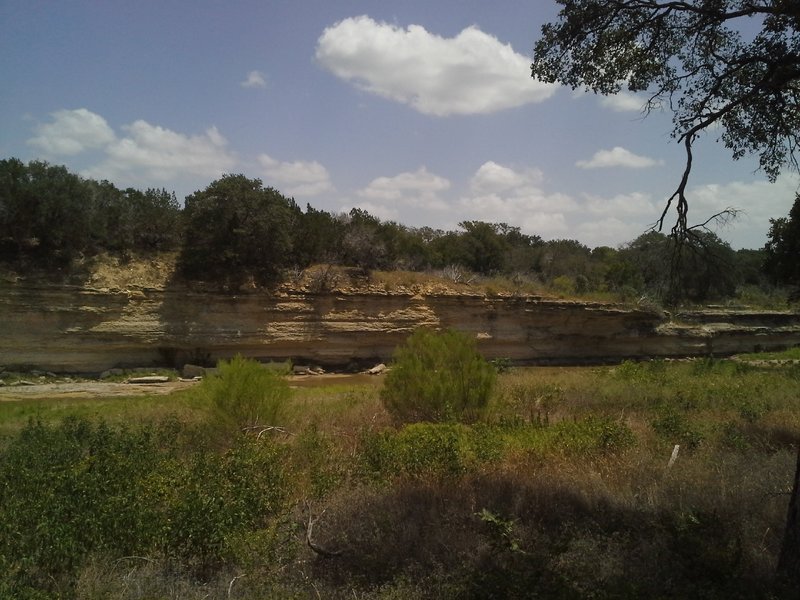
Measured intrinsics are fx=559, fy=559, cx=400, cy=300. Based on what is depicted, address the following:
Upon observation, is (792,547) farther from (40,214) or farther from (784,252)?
→ (40,214)

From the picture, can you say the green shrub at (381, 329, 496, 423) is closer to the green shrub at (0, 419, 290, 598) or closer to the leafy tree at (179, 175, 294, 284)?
the green shrub at (0, 419, 290, 598)

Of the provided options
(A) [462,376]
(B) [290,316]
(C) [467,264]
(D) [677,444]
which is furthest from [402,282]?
(D) [677,444]

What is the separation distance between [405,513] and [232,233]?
22.3 m

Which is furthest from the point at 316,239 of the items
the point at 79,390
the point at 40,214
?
the point at 79,390

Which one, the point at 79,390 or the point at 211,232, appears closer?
the point at 79,390

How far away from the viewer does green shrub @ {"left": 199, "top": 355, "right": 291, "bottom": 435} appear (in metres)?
9.78

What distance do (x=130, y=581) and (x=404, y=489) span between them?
3.06 metres

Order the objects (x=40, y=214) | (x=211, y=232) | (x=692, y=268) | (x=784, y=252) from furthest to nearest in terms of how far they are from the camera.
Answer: (x=211, y=232) < (x=40, y=214) < (x=784, y=252) < (x=692, y=268)

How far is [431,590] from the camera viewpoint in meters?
4.21

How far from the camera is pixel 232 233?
84.7 feet

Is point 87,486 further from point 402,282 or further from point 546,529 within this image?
point 402,282

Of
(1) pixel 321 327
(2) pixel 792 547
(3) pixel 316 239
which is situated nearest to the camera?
(2) pixel 792 547

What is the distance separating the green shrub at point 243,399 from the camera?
9.78 metres

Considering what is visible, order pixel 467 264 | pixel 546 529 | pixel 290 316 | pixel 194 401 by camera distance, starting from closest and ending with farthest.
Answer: pixel 546 529
pixel 194 401
pixel 290 316
pixel 467 264
